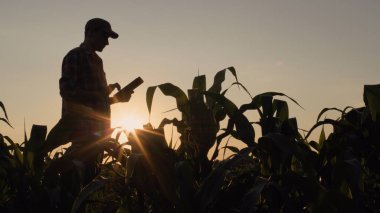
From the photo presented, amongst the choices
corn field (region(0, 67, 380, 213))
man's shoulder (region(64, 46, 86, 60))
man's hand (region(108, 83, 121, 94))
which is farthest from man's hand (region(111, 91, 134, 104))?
corn field (region(0, 67, 380, 213))

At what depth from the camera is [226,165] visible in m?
1.39

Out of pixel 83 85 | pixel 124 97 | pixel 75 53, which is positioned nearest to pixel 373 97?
pixel 124 97

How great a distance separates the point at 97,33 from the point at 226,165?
122 inches

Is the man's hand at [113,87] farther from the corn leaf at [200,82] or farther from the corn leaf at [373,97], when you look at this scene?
the corn leaf at [373,97]

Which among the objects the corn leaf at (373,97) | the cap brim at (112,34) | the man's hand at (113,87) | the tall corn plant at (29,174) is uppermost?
the cap brim at (112,34)

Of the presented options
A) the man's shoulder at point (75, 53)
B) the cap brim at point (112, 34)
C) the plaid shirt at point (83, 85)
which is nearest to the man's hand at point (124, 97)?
the plaid shirt at point (83, 85)

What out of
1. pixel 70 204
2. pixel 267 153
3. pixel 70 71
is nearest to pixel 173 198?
pixel 267 153

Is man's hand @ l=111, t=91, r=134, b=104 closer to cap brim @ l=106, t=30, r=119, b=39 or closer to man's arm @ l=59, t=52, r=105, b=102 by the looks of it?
man's arm @ l=59, t=52, r=105, b=102

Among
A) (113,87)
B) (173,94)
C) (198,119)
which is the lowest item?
(198,119)

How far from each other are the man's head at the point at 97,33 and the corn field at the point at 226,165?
205cm

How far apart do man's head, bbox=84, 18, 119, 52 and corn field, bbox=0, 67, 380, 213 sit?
2053 mm

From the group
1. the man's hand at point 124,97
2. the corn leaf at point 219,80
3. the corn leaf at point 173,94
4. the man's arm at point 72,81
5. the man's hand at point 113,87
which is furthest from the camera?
the man's hand at point 113,87

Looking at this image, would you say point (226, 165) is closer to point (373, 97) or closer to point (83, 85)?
point (373, 97)

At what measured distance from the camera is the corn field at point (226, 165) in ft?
4.49
